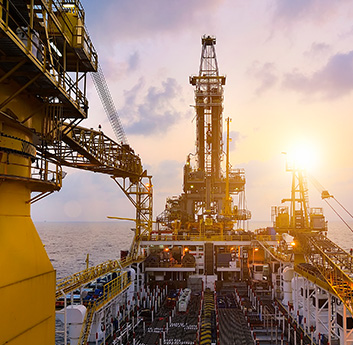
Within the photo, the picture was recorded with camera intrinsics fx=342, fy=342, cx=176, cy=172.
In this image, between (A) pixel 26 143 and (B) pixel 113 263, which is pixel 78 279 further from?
(A) pixel 26 143

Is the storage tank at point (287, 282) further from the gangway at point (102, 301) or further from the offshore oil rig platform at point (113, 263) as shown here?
the gangway at point (102, 301)

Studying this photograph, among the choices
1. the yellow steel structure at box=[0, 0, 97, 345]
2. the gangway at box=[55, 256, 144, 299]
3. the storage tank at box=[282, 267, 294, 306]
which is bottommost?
the storage tank at box=[282, 267, 294, 306]

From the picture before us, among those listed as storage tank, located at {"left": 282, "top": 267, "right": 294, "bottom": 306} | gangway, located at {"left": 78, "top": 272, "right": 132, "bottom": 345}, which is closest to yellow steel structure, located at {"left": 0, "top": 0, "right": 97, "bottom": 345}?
gangway, located at {"left": 78, "top": 272, "right": 132, "bottom": 345}

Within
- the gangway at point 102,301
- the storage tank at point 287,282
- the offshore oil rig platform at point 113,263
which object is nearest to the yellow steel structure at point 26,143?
the offshore oil rig platform at point 113,263

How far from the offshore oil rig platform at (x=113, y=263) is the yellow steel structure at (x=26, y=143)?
2.0 inches

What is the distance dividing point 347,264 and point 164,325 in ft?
44.6

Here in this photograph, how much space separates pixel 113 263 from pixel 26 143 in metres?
23.0

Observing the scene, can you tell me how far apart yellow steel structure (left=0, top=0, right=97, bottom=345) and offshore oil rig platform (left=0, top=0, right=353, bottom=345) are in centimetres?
5

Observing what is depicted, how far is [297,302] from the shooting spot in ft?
88.9

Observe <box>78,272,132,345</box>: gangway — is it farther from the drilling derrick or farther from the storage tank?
the drilling derrick

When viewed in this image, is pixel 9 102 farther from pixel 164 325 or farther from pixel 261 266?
pixel 261 266

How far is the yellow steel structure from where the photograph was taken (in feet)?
34.8

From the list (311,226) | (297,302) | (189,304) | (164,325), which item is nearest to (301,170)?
(311,226)

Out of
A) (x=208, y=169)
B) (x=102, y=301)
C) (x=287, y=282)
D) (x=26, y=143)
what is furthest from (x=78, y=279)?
(x=208, y=169)
